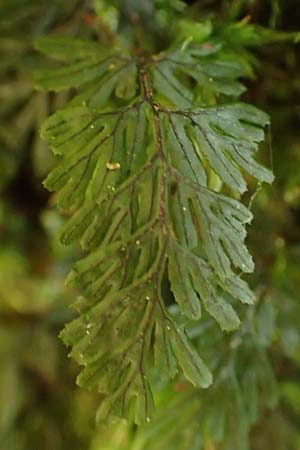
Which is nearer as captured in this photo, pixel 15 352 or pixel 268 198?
pixel 268 198

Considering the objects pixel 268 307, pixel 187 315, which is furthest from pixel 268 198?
pixel 187 315

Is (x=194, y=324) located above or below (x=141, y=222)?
below

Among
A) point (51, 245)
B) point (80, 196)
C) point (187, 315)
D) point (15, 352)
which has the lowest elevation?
point (15, 352)

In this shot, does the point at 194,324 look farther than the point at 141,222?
Yes

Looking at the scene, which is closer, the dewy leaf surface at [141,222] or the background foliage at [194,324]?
the dewy leaf surface at [141,222]

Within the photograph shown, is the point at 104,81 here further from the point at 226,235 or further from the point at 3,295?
the point at 3,295
